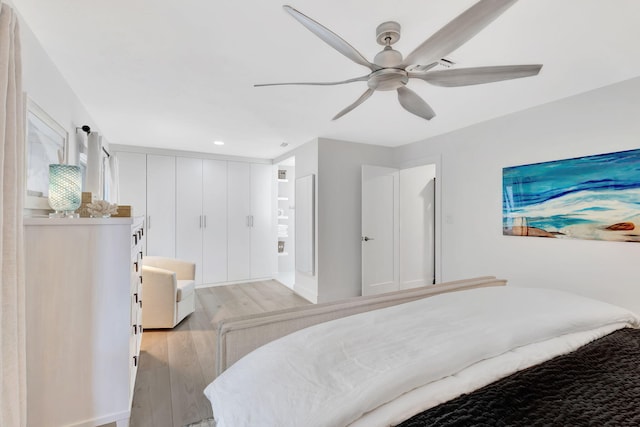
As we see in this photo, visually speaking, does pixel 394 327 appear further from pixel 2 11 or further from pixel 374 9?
pixel 2 11

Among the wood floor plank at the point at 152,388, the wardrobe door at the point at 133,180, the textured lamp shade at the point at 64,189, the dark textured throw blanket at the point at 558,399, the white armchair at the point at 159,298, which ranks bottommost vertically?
the wood floor plank at the point at 152,388

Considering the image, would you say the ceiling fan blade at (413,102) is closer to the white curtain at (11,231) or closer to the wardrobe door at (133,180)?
the white curtain at (11,231)

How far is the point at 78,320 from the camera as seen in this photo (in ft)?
4.66

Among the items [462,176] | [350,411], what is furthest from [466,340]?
[462,176]

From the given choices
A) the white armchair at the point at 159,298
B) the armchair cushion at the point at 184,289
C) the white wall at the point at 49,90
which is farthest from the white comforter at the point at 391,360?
the armchair cushion at the point at 184,289

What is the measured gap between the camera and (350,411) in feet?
2.37

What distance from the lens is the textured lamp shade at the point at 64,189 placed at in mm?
1604

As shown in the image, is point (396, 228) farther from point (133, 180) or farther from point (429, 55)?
point (133, 180)

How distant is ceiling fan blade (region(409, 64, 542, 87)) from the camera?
1.36 m

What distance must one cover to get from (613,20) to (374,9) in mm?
1380

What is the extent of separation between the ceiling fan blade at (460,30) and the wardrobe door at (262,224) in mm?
4108

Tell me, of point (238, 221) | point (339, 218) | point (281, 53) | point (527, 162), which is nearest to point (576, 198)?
point (527, 162)

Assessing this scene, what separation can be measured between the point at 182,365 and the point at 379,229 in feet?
9.83

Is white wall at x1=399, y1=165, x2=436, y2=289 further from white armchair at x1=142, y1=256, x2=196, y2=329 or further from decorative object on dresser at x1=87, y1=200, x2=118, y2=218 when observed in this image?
decorative object on dresser at x1=87, y1=200, x2=118, y2=218
